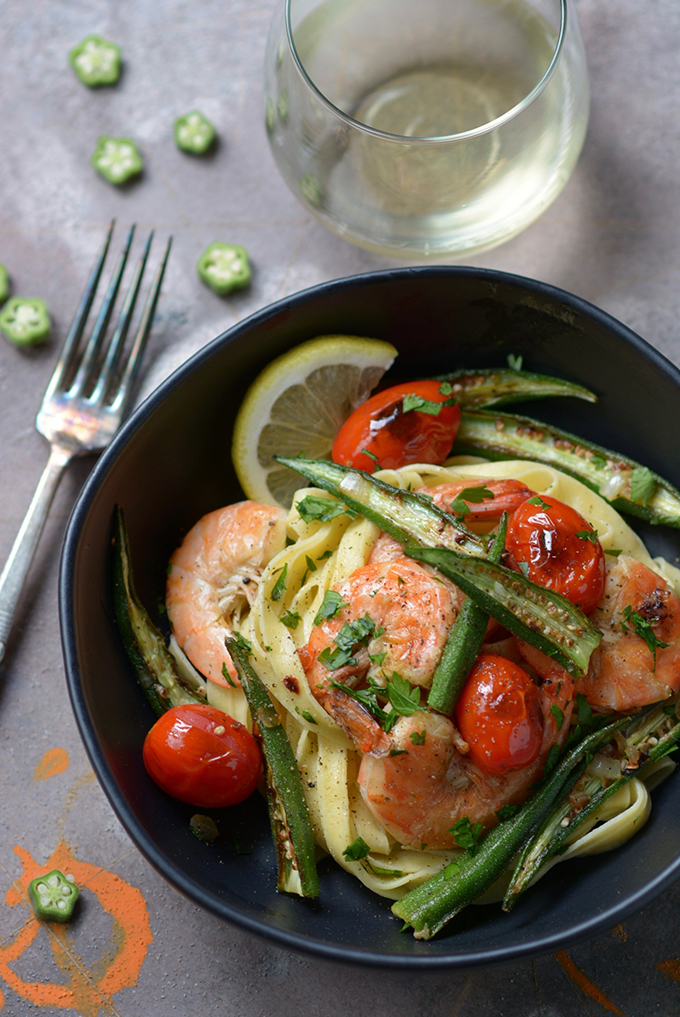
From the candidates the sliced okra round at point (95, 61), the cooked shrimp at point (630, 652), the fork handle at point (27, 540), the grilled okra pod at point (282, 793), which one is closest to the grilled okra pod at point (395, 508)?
the cooked shrimp at point (630, 652)

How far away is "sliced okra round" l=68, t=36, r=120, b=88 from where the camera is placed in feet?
14.9

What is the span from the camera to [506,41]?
3.99 metres

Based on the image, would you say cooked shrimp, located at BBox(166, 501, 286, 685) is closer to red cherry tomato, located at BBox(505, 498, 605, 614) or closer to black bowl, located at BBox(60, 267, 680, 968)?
black bowl, located at BBox(60, 267, 680, 968)

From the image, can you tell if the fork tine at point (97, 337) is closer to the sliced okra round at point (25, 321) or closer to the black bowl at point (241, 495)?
the sliced okra round at point (25, 321)

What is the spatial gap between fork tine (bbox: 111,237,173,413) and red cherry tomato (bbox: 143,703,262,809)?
1640 millimetres

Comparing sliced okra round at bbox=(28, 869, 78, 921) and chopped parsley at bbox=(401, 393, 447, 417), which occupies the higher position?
chopped parsley at bbox=(401, 393, 447, 417)

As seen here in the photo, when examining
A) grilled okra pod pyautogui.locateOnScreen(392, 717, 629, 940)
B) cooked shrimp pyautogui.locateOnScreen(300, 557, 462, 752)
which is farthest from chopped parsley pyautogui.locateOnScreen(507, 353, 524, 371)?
grilled okra pod pyautogui.locateOnScreen(392, 717, 629, 940)

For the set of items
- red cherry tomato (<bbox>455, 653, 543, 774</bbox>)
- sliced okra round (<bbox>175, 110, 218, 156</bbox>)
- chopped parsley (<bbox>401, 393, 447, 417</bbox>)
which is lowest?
red cherry tomato (<bbox>455, 653, 543, 774</bbox>)

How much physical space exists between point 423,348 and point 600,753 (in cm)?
188

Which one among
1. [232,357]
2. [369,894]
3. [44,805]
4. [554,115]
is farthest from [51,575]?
[554,115]

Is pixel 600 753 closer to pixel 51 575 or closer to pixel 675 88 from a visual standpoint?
pixel 51 575

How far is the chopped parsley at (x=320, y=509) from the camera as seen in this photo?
11.2 ft

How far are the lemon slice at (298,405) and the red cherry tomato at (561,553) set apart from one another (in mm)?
991

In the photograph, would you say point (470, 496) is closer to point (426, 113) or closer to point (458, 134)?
point (458, 134)
